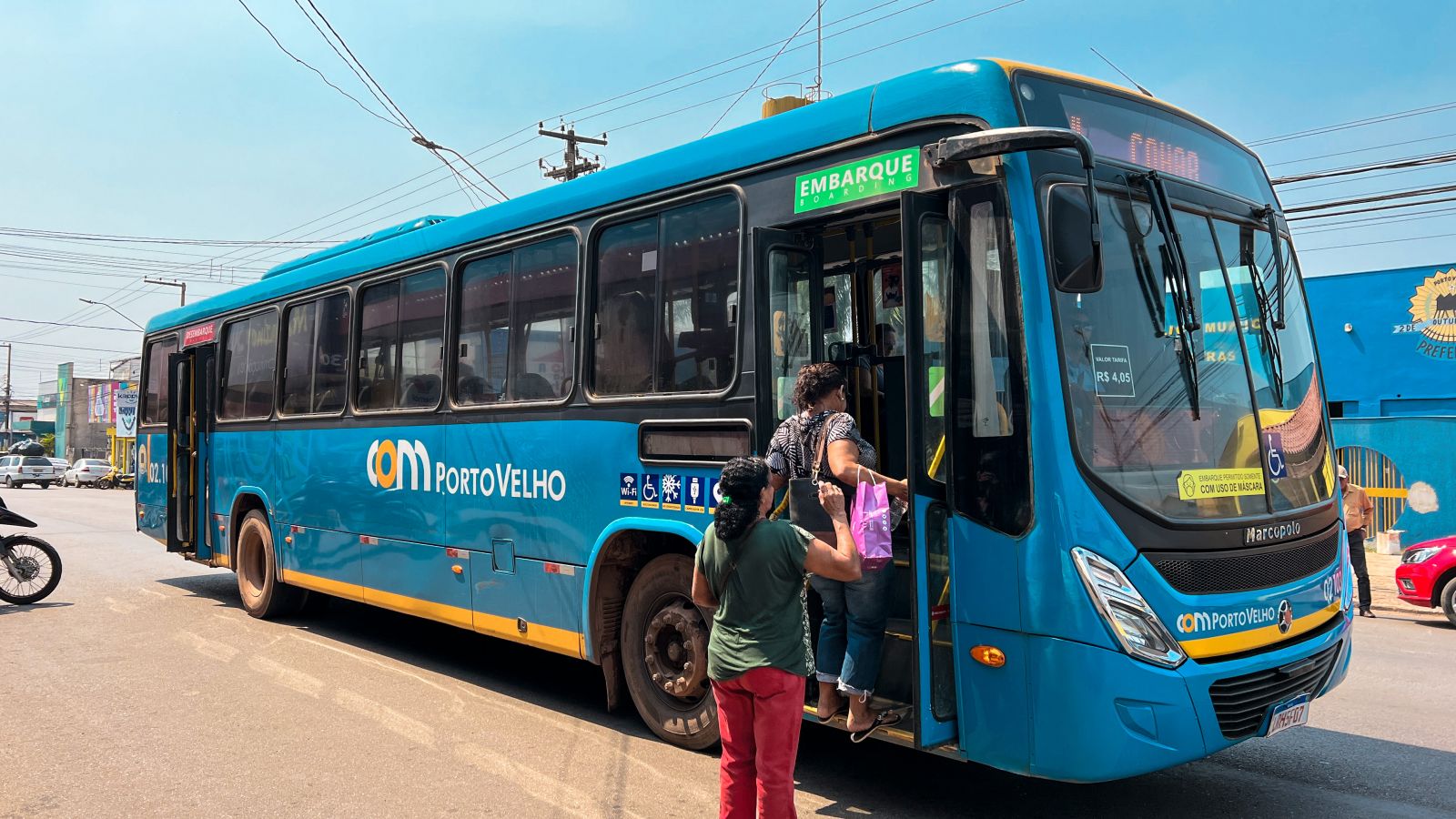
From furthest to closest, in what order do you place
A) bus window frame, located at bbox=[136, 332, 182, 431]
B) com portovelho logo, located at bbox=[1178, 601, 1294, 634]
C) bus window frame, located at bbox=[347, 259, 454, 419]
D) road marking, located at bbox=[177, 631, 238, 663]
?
bus window frame, located at bbox=[136, 332, 182, 431] → road marking, located at bbox=[177, 631, 238, 663] → bus window frame, located at bbox=[347, 259, 454, 419] → com portovelho logo, located at bbox=[1178, 601, 1294, 634]

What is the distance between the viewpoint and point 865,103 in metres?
5.07

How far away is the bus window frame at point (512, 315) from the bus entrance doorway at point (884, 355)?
1.63 m

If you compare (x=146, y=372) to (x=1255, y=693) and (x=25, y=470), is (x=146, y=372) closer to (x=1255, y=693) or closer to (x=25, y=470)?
(x=1255, y=693)

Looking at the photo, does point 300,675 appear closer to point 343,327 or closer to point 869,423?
point 343,327

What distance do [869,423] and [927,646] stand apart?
1597 mm

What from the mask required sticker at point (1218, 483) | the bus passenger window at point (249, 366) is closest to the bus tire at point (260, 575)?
the bus passenger window at point (249, 366)

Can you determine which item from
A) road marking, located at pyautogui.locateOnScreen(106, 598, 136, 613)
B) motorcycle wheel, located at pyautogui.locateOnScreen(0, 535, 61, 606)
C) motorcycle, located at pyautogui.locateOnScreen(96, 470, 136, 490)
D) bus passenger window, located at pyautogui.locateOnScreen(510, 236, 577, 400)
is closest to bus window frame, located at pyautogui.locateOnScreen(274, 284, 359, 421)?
bus passenger window, located at pyautogui.locateOnScreen(510, 236, 577, 400)

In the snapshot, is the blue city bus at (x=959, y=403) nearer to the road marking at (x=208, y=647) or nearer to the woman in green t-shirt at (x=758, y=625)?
the woman in green t-shirt at (x=758, y=625)

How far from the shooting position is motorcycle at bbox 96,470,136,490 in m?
52.1

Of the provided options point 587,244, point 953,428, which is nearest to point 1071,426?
point 953,428

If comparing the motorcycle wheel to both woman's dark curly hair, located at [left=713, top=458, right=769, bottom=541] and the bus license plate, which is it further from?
the bus license plate

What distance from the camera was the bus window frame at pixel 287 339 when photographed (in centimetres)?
922

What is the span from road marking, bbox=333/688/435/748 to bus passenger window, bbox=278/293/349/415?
2.86m

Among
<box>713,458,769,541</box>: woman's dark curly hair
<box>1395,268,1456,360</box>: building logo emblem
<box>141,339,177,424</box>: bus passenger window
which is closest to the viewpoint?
<box>713,458,769,541</box>: woman's dark curly hair
